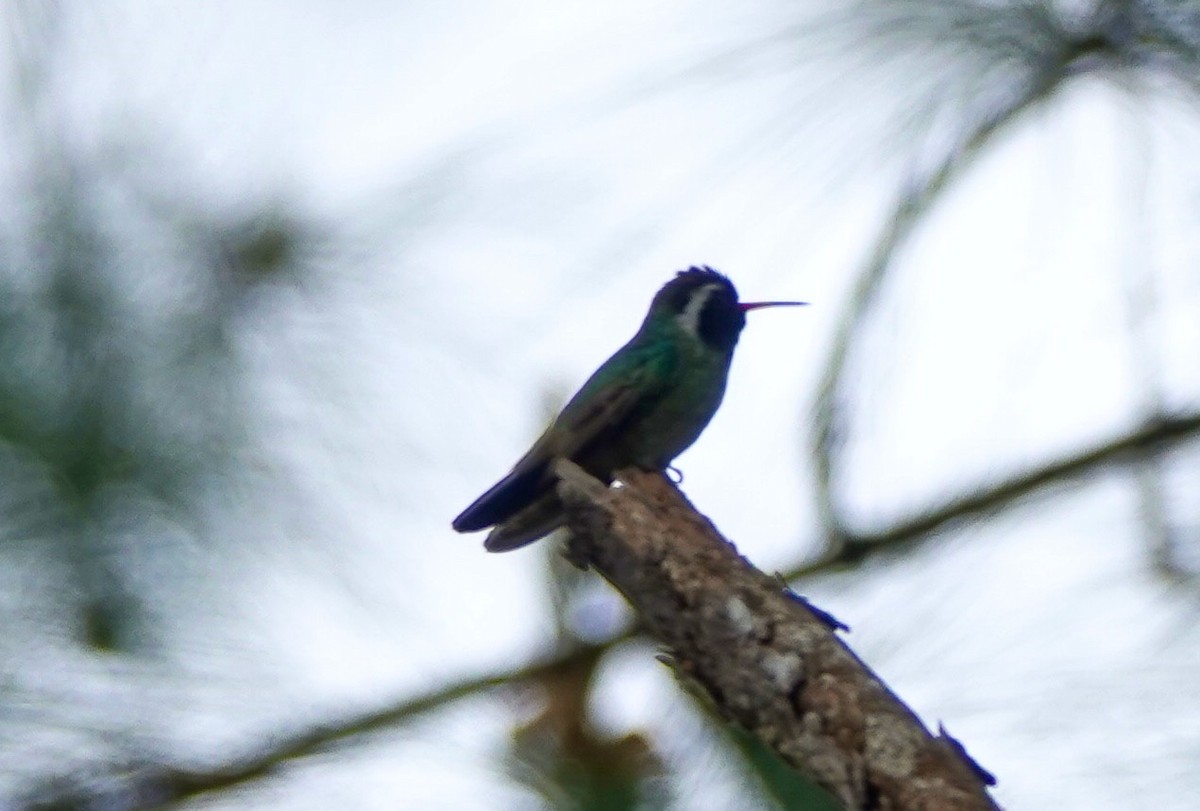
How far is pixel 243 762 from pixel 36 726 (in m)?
0.42

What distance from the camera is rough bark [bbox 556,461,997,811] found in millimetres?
1870

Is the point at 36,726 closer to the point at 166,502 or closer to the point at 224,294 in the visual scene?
the point at 166,502

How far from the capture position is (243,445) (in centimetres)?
290

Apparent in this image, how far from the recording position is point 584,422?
3.62m

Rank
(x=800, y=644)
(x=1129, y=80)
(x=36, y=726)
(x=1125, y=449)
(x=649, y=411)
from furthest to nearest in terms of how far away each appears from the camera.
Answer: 1. (x=649, y=411)
2. (x=1129, y=80)
3. (x=36, y=726)
4. (x=1125, y=449)
5. (x=800, y=644)

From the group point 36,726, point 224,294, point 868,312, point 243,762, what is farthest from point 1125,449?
point 36,726

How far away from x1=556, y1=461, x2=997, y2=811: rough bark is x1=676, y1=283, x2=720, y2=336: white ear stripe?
5.14ft

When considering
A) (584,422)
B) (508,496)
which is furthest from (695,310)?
(508,496)

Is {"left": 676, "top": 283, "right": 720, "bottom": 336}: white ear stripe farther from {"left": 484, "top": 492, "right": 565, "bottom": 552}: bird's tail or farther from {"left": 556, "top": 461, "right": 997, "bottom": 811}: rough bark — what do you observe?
{"left": 556, "top": 461, "right": 997, "bottom": 811}: rough bark

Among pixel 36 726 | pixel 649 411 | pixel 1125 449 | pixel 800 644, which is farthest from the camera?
pixel 649 411

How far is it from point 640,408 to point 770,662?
1.71 metres

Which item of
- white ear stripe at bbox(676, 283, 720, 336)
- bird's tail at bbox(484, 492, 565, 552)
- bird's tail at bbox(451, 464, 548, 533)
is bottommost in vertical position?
bird's tail at bbox(484, 492, 565, 552)

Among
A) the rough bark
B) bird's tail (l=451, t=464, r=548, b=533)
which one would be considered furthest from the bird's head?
the rough bark

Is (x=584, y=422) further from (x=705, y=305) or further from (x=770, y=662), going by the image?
(x=770, y=662)
